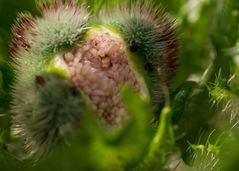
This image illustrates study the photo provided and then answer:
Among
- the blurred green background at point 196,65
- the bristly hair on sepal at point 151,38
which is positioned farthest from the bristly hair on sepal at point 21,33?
the bristly hair on sepal at point 151,38

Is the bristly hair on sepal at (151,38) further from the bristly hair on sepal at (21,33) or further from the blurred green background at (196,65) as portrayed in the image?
the bristly hair on sepal at (21,33)

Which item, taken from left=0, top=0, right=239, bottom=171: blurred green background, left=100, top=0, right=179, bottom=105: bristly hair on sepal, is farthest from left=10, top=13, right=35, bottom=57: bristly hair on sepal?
left=100, top=0, right=179, bottom=105: bristly hair on sepal

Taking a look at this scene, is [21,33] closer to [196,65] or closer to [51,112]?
[51,112]

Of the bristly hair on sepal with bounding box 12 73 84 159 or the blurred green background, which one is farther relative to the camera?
the blurred green background

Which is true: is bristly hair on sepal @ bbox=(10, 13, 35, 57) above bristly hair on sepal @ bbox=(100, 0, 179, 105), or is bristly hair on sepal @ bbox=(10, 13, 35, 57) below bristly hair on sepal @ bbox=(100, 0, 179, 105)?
above

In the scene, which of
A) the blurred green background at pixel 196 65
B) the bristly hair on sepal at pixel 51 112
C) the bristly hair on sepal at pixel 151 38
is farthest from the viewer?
the blurred green background at pixel 196 65

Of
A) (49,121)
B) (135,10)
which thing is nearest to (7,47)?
(135,10)

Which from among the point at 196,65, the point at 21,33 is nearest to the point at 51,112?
the point at 21,33

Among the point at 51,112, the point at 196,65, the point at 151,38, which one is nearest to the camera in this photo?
the point at 51,112

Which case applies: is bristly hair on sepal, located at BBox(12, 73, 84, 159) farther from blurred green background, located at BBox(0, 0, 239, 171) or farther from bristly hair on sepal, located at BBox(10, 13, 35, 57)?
bristly hair on sepal, located at BBox(10, 13, 35, 57)
